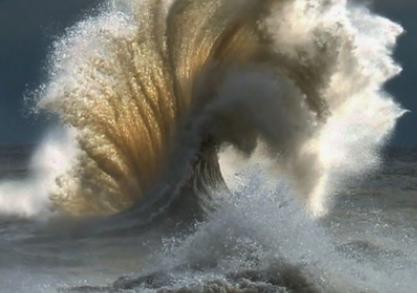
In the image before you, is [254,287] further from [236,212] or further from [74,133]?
[74,133]

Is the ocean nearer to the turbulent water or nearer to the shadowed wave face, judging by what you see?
the turbulent water

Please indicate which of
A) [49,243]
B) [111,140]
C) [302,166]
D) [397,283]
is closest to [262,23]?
[302,166]

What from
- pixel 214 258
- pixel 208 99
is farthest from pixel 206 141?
pixel 214 258

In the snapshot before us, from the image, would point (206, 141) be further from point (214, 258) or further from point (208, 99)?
point (214, 258)

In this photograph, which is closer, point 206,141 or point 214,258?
point 214,258

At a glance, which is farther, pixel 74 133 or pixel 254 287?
pixel 74 133

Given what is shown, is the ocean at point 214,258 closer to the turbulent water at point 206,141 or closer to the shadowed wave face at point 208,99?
the turbulent water at point 206,141

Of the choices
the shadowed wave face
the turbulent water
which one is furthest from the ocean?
the shadowed wave face

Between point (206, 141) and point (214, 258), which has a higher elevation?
point (206, 141)
